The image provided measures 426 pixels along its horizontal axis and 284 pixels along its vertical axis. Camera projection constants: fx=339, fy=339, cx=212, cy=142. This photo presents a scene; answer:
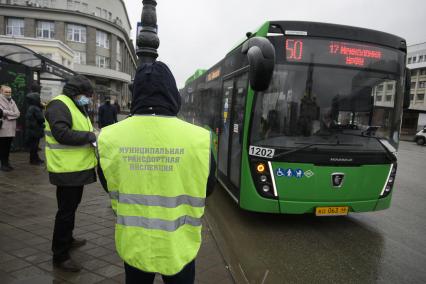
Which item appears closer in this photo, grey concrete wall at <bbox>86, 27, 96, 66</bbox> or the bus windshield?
the bus windshield

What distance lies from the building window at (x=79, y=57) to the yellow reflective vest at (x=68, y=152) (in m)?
55.6

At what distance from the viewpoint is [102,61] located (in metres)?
58.7

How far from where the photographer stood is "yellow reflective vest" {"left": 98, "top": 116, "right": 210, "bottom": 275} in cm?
187

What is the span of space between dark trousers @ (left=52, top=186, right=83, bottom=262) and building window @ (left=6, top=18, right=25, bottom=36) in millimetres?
56632

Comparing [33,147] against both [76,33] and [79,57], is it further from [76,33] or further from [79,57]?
[76,33]

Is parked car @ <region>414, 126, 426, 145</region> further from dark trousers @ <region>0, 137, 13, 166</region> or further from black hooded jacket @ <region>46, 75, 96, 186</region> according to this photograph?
black hooded jacket @ <region>46, 75, 96, 186</region>

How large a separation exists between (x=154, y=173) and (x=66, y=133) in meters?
1.81

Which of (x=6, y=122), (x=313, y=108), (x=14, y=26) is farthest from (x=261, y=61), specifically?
(x=14, y=26)

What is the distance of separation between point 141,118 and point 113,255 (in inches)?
98.6

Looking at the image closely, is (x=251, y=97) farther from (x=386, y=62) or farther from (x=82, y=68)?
(x=82, y=68)

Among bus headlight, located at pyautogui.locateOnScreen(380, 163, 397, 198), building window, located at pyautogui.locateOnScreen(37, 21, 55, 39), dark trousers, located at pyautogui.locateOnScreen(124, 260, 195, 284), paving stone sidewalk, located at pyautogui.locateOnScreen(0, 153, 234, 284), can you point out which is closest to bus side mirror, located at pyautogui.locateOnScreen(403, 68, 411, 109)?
bus headlight, located at pyautogui.locateOnScreen(380, 163, 397, 198)

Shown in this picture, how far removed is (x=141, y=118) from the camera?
6.23 feet

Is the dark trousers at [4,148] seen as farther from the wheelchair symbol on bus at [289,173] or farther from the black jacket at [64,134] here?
the wheelchair symbol on bus at [289,173]

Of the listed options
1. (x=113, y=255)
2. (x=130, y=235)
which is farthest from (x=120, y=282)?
(x=130, y=235)
